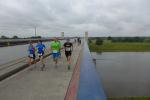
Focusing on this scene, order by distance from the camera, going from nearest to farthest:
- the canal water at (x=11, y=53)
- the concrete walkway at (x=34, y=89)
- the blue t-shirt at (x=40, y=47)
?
the concrete walkway at (x=34, y=89), the blue t-shirt at (x=40, y=47), the canal water at (x=11, y=53)

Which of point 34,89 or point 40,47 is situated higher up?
point 40,47

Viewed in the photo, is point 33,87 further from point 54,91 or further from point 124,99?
point 124,99

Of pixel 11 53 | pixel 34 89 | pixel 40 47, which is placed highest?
pixel 40 47

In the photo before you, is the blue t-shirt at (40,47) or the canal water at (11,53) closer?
the blue t-shirt at (40,47)

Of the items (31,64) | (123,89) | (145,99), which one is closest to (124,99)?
(145,99)

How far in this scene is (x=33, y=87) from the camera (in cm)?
955

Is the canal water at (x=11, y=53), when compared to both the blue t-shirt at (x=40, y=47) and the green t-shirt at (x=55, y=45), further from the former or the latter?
the green t-shirt at (x=55, y=45)

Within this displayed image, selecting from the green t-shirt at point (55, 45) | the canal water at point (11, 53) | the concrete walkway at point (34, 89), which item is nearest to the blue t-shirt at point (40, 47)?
the green t-shirt at point (55, 45)

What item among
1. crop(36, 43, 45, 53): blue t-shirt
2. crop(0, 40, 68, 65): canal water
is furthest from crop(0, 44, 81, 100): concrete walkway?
crop(0, 40, 68, 65): canal water

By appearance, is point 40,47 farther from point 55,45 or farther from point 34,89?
point 34,89

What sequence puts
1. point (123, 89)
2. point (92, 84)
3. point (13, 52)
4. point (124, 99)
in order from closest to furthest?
point (92, 84)
point (13, 52)
point (124, 99)
point (123, 89)

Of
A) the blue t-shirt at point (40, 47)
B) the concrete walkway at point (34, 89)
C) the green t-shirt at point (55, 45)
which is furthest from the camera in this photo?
the green t-shirt at point (55, 45)

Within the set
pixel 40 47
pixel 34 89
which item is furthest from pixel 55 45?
pixel 34 89

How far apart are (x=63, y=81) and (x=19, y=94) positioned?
9.00 ft
